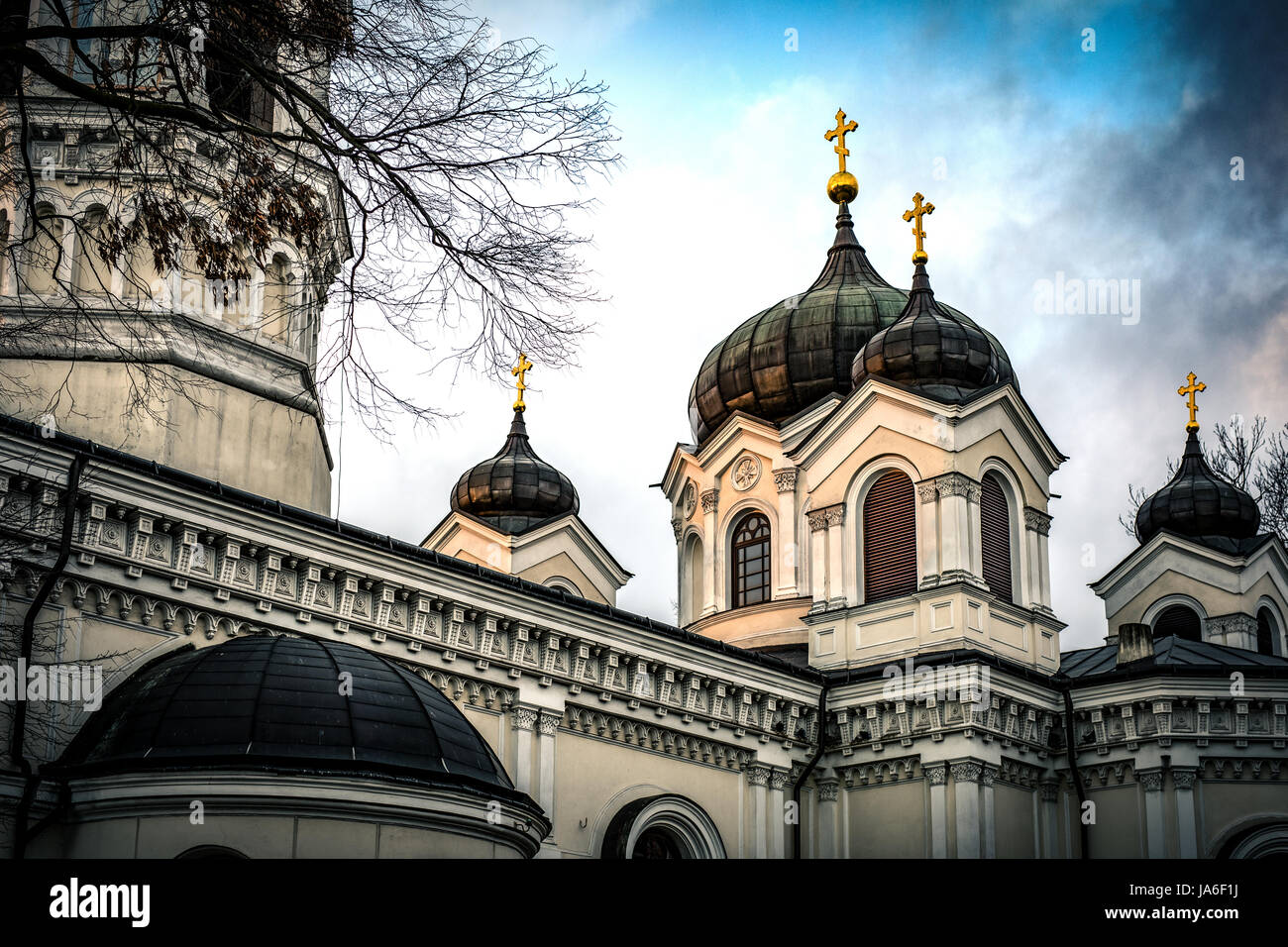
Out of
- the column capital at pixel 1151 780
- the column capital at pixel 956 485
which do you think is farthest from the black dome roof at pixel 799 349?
the column capital at pixel 1151 780

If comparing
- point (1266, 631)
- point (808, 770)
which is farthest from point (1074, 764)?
point (1266, 631)

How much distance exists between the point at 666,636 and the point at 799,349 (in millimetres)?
9814

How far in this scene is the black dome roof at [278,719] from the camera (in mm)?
14695

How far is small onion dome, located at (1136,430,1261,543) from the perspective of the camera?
33.5 m

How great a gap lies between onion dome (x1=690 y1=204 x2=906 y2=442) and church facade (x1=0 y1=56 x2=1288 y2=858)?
0.06 metres

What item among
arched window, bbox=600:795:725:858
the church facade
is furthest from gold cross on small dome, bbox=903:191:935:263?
arched window, bbox=600:795:725:858

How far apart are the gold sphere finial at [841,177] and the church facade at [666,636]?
0.11 metres

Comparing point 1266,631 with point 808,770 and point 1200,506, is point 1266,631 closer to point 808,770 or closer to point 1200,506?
point 1200,506

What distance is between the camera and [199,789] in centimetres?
1430

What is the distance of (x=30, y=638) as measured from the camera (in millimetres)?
15367

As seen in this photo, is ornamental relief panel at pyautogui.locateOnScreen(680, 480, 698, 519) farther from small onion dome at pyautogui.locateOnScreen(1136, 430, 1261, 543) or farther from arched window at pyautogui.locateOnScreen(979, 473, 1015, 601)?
small onion dome at pyautogui.locateOnScreen(1136, 430, 1261, 543)
